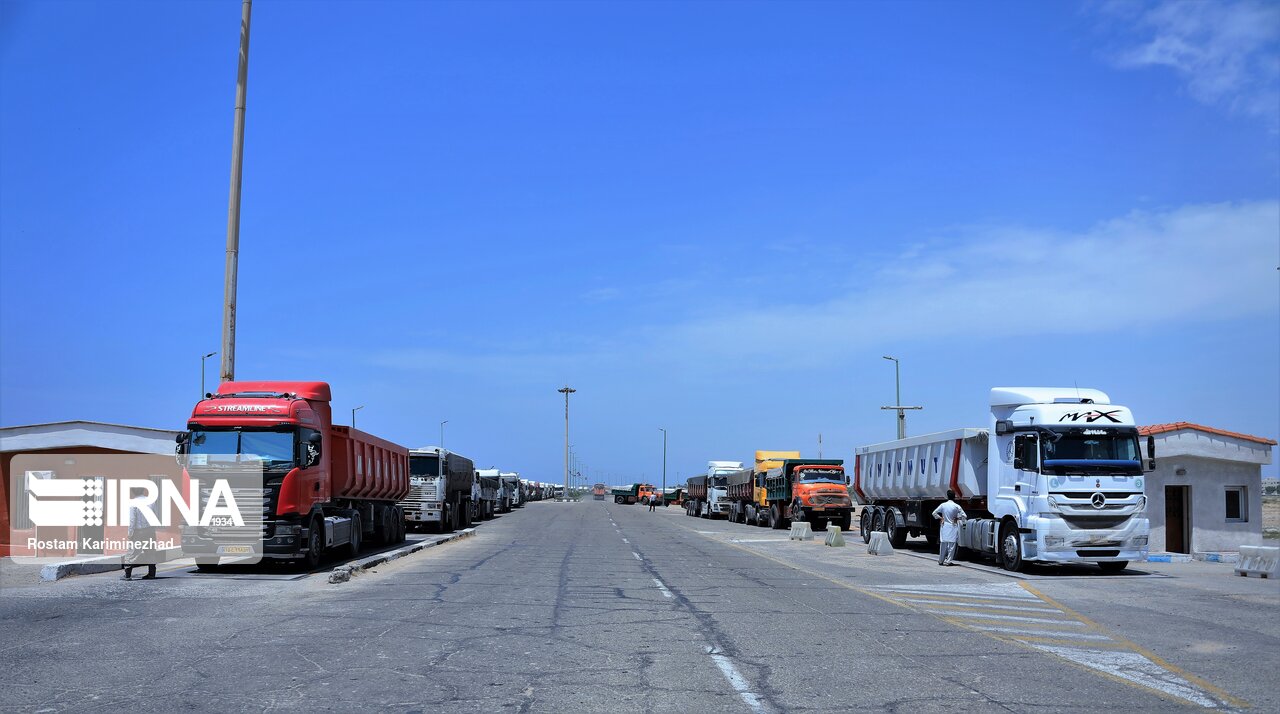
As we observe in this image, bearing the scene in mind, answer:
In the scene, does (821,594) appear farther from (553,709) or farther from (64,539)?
(64,539)

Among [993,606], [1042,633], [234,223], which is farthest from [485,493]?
[1042,633]

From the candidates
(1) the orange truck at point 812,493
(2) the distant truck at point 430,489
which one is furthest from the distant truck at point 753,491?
(2) the distant truck at point 430,489

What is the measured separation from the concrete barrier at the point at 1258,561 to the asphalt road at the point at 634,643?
3.06ft

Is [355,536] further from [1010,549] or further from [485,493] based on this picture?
[485,493]

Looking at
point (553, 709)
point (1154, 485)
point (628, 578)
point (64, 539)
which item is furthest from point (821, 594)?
point (64, 539)

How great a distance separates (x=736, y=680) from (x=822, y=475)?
35257 millimetres

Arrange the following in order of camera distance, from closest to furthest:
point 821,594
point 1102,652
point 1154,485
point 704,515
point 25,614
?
point 1102,652
point 25,614
point 821,594
point 1154,485
point 704,515

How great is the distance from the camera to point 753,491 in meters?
50.7

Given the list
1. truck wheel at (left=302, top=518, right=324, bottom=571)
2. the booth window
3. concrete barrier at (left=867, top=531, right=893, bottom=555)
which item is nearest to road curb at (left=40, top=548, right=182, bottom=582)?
truck wheel at (left=302, top=518, right=324, bottom=571)

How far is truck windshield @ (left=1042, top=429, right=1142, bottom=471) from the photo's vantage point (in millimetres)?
20969

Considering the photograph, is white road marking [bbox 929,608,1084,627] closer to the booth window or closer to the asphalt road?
the asphalt road

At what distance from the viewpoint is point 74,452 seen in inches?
1246

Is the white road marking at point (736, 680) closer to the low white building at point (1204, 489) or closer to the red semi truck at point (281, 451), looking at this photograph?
the red semi truck at point (281, 451)

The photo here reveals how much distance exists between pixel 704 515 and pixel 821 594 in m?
54.9
